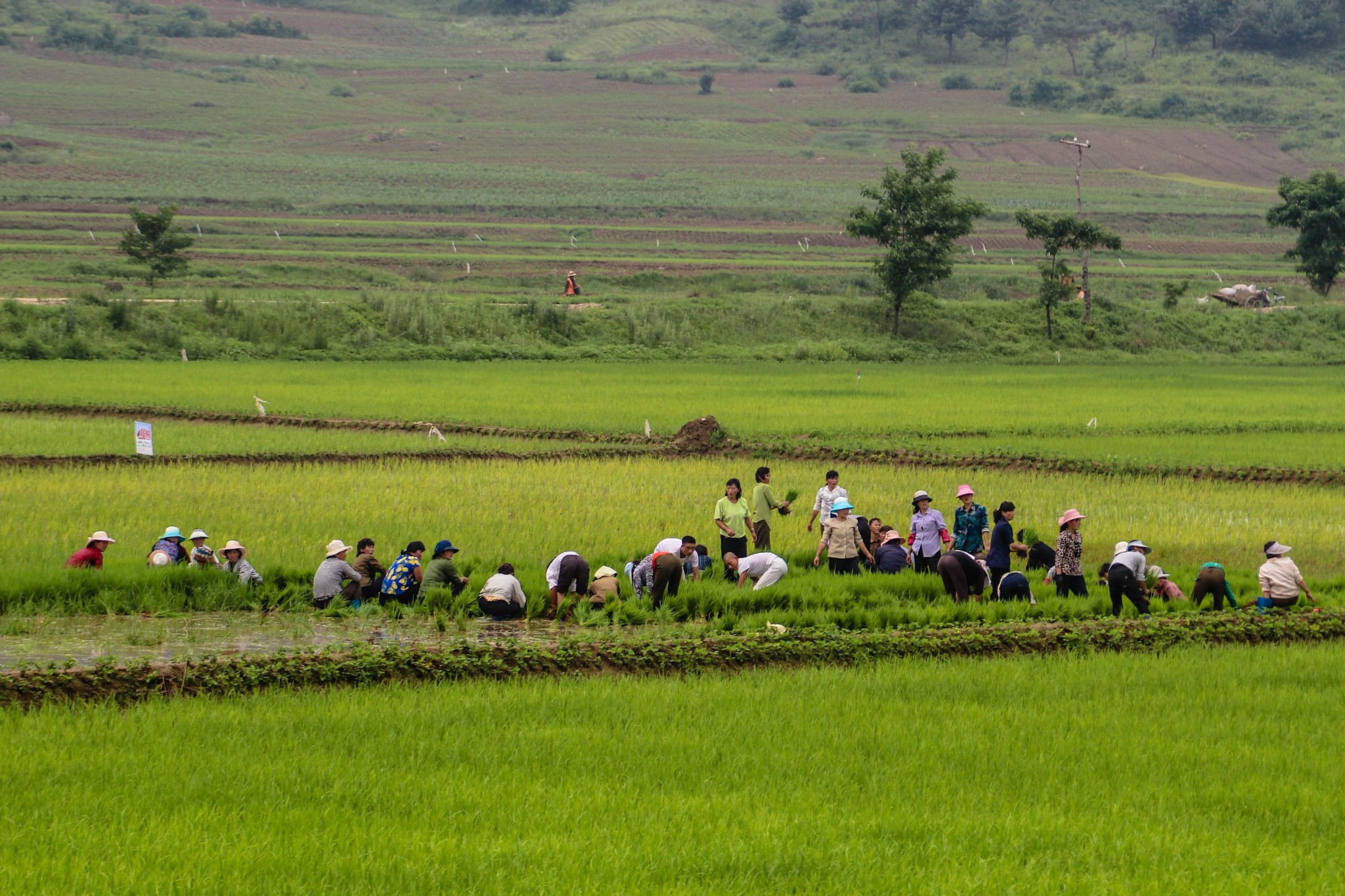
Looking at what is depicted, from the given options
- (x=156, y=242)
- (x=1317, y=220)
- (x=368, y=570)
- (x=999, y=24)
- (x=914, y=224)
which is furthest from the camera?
(x=999, y=24)

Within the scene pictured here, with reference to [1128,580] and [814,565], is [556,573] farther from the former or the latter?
[1128,580]

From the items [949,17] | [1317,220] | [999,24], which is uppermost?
[949,17]

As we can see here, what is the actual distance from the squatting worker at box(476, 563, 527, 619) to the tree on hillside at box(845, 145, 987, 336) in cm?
3872

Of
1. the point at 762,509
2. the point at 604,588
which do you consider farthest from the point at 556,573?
the point at 762,509

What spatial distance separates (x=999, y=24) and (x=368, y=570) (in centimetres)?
14030

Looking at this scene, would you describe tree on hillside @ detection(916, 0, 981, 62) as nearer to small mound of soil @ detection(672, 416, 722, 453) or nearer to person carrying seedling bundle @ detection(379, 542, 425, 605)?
A: small mound of soil @ detection(672, 416, 722, 453)

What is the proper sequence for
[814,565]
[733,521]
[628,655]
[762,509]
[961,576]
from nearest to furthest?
[628,655] < [961,576] < [733,521] < [814,565] < [762,509]

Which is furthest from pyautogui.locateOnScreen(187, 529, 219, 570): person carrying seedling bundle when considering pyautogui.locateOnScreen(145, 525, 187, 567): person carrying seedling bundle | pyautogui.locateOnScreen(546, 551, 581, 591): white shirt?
pyautogui.locateOnScreen(546, 551, 581, 591): white shirt

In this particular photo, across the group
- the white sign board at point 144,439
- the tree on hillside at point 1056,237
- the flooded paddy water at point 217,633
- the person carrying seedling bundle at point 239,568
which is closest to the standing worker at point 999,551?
the flooded paddy water at point 217,633

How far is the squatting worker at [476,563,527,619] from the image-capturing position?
44.3 ft

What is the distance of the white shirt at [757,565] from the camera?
14547mm

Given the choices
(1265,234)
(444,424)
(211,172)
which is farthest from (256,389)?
(1265,234)

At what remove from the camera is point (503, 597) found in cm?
1347

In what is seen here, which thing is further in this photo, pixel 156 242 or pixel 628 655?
pixel 156 242
